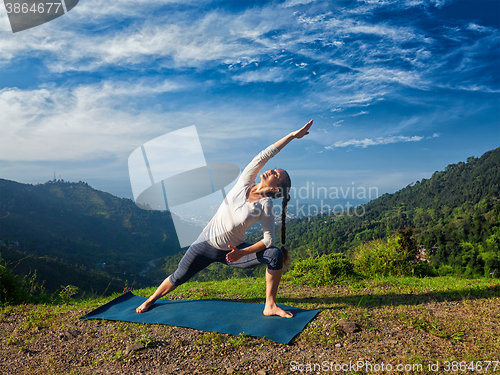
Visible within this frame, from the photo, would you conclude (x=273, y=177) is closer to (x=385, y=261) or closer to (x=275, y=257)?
(x=275, y=257)

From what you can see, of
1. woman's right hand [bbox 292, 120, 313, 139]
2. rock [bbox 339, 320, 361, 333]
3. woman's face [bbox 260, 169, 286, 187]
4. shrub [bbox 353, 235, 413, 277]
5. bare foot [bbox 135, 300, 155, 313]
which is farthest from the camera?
shrub [bbox 353, 235, 413, 277]

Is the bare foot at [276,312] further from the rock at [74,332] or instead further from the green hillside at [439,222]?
the green hillside at [439,222]

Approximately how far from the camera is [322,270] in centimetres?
587

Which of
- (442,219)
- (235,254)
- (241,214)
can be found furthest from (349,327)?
(442,219)

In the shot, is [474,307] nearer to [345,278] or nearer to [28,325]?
[345,278]

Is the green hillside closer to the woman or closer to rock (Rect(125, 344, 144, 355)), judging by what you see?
the woman

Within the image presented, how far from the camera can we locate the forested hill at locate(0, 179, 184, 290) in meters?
46.2

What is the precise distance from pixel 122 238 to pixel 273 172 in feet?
210

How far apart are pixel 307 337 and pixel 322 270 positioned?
2969 mm

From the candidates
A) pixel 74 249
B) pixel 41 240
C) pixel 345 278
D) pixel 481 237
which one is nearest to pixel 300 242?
pixel 481 237

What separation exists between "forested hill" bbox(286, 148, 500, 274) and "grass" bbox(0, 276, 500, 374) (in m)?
3.01

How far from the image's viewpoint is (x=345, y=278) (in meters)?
5.66

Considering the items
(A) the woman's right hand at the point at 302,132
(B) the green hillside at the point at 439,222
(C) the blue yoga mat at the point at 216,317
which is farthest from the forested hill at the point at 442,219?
(A) the woman's right hand at the point at 302,132

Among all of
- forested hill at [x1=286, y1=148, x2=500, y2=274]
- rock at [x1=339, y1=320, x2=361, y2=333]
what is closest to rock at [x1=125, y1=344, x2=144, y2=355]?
rock at [x1=339, y1=320, x2=361, y2=333]
